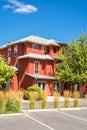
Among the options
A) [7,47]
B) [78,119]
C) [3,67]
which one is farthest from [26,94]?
[78,119]

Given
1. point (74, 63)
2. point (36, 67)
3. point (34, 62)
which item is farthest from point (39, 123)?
point (36, 67)

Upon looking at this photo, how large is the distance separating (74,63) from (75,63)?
0.28 meters

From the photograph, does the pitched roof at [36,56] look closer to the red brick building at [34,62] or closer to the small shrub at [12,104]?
the red brick building at [34,62]

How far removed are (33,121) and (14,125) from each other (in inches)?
77.8

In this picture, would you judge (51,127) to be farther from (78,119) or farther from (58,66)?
(58,66)

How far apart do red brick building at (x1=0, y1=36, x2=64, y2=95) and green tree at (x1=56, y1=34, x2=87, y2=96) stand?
243cm

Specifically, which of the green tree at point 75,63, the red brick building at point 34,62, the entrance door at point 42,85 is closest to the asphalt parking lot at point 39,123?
the green tree at point 75,63

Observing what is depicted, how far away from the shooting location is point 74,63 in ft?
143

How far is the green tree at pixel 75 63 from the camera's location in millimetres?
42719

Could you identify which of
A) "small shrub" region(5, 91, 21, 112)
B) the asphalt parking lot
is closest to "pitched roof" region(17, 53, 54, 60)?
"small shrub" region(5, 91, 21, 112)

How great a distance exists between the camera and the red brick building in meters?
44.8

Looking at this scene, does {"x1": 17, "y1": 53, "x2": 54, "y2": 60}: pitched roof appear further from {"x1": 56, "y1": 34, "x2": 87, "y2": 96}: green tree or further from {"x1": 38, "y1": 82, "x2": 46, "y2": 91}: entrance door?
{"x1": 38, "y1": 82, "x2": 46, "y2": 91}: entrance door

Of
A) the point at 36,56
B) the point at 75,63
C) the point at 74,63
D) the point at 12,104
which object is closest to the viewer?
the point at 12,104

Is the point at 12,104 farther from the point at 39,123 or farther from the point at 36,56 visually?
the point at 36,56
